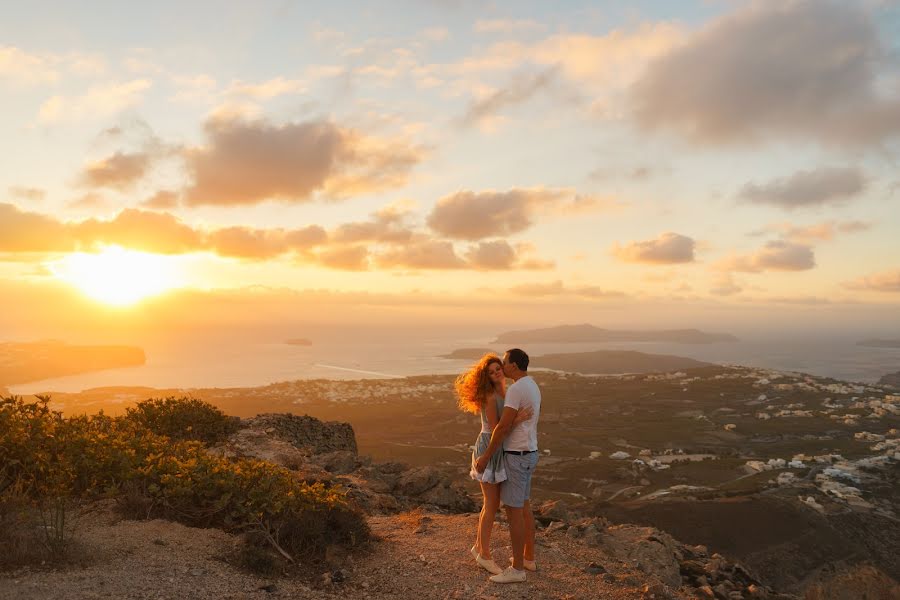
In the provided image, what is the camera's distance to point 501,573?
680cm

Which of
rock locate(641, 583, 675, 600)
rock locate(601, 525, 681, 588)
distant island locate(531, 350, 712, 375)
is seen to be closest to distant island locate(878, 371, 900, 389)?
distant island locate(531, 350, 712, 375)

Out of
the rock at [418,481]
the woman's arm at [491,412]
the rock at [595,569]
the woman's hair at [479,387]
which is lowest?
the rock at [418,481]

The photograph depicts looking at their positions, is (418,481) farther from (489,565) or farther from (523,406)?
(523,406)

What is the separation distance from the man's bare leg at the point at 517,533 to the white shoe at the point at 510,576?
0.06 meters

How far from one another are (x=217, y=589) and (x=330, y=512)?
2.10m

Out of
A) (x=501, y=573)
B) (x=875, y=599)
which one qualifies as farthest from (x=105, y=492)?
(x=875, y=599)

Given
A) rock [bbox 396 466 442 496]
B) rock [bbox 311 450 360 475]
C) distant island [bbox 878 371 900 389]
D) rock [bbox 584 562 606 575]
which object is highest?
rock [bbox 584 562 606 575]

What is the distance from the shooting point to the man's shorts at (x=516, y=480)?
6.61 m

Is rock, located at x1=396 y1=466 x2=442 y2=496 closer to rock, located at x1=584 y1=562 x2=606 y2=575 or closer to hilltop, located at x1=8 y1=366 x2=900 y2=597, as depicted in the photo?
hilltop, located at x1=8 y1=366 x2=900 y2=597

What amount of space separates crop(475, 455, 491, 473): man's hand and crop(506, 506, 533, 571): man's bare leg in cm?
58

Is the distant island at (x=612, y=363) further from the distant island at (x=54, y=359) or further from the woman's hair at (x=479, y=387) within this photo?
the woman's hair at (x=479, y=387)

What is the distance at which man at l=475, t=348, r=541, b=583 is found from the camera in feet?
21.1

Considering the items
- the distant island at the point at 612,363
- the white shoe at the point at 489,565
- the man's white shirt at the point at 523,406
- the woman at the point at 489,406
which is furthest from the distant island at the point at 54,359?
the man's white shirt at the point at 523,406

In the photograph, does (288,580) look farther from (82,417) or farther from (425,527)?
(82,417)
